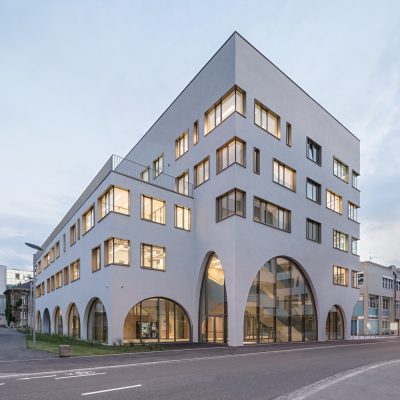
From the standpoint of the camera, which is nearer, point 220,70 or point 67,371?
point 67,371

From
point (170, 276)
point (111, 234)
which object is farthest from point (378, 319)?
point (111, 234)

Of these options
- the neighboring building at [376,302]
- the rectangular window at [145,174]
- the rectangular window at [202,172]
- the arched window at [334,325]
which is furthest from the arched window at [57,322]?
the neighboring building at [376,302]

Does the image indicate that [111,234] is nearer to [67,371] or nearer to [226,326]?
[226,326]

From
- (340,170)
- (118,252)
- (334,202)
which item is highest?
(340,170)

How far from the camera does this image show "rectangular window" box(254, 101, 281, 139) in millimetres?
31000

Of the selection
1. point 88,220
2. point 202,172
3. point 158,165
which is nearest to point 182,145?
point 202,172

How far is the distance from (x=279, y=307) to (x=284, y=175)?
10.3m

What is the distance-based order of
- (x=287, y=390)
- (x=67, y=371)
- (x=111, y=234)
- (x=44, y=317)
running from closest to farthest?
1. (x=287, y=390)
2. (x=67, y=371)
3. (x=111, y=234)
4. (x=44, y=317)

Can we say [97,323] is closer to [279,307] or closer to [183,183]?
[183,183]

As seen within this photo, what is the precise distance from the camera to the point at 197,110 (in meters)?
33.4

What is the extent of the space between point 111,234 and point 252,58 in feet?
53.2

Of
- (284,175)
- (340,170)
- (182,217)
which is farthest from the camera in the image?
(340,170)

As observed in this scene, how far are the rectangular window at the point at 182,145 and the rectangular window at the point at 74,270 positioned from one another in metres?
13.1

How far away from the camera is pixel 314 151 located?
37750 mm
